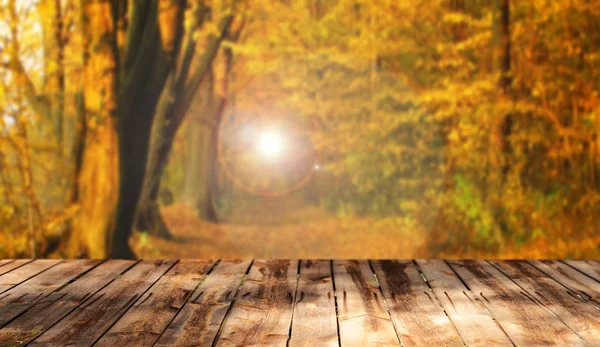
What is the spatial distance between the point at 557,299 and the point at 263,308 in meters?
1.49

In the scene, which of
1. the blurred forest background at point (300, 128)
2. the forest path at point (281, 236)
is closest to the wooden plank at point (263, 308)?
the forest path at point (281, 236)

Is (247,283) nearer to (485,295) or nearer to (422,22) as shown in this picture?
(485,295)

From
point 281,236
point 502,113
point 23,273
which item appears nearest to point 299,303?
point 23,273

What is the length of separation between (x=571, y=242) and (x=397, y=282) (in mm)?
2928

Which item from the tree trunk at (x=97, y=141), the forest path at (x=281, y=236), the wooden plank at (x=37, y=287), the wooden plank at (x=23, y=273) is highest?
the tree trunk at (x=97, y=141)

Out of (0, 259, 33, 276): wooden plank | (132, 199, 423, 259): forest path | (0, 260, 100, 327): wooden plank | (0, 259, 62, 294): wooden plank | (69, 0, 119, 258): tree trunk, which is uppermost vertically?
(69, 0, 119, 258): tree trunk

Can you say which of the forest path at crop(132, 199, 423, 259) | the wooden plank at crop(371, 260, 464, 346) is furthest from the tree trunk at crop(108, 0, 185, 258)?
the wooden plank at crop(371, 260, 464, 346)

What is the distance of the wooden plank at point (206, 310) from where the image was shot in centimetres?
252

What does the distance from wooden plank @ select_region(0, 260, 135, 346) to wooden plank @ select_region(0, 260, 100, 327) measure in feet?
0.18

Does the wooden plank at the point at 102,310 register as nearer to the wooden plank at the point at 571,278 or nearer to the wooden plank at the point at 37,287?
the wooden plank at the point at 37,287

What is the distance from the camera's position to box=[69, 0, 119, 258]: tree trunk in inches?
211

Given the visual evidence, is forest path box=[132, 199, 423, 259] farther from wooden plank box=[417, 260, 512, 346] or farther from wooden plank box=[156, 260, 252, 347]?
wooden plank box=[417, 260, 512, 346]

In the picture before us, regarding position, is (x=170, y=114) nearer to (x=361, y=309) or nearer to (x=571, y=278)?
(x=361, y=309)

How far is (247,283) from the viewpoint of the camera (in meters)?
3.52
